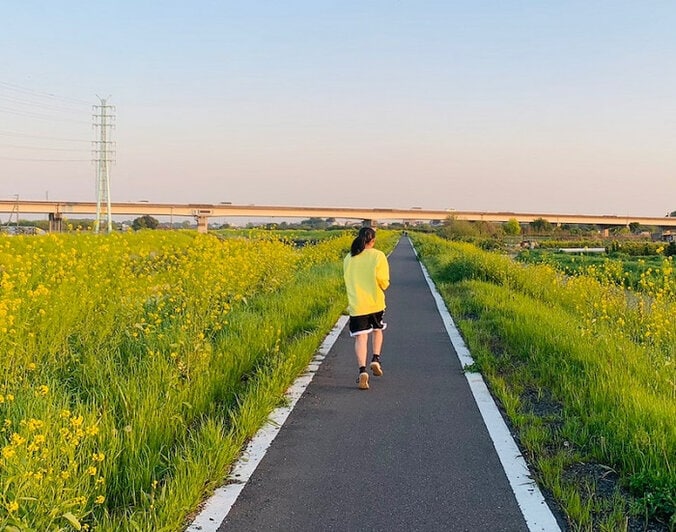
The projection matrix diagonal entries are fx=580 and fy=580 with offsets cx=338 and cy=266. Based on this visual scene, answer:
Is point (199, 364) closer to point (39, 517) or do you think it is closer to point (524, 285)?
point (39, 517)

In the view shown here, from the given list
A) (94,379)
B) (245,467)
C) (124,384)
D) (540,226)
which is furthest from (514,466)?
(540,226)

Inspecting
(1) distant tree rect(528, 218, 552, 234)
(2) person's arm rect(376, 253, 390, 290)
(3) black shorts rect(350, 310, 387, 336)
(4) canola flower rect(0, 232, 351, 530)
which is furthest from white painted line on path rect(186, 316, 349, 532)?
(1) distant tree rect(528, 218, 552, 234)

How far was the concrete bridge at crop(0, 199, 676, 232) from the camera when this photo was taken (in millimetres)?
68306

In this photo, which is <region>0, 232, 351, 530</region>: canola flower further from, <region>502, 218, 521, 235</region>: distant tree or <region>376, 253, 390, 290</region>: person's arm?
<region>502, 218, 521, 235</region>: distant tree

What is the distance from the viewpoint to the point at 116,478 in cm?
343

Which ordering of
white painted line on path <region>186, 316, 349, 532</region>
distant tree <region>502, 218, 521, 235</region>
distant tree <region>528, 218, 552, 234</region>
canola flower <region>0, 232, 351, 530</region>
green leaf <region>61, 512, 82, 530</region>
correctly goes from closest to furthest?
green leaf <region>61, 512, 82, 530</region> < canola flower <region>0, 232, 351, 530</region> < white painted line on path <region>186, 316, 349, 532</region> < distant tree <region>502, 218, 521, 235</region> < distant tree <region>528, 218, 552, 234</region>

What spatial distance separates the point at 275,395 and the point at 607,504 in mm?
2993

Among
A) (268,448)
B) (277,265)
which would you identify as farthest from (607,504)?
(277,265)

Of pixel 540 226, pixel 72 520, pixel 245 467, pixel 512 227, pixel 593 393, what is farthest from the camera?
pixel 540 226

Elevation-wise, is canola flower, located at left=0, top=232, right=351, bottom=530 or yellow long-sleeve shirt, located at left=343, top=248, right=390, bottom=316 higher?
yellow long-sleeve shirt, located at left=343, top=248, right=390, bottom=316

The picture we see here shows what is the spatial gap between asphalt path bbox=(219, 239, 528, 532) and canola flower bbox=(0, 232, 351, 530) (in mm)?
738

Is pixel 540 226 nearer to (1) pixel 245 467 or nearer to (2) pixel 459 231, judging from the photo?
(2) pixel 459 231

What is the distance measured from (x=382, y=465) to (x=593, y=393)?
2312 mm

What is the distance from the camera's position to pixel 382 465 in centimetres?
405
